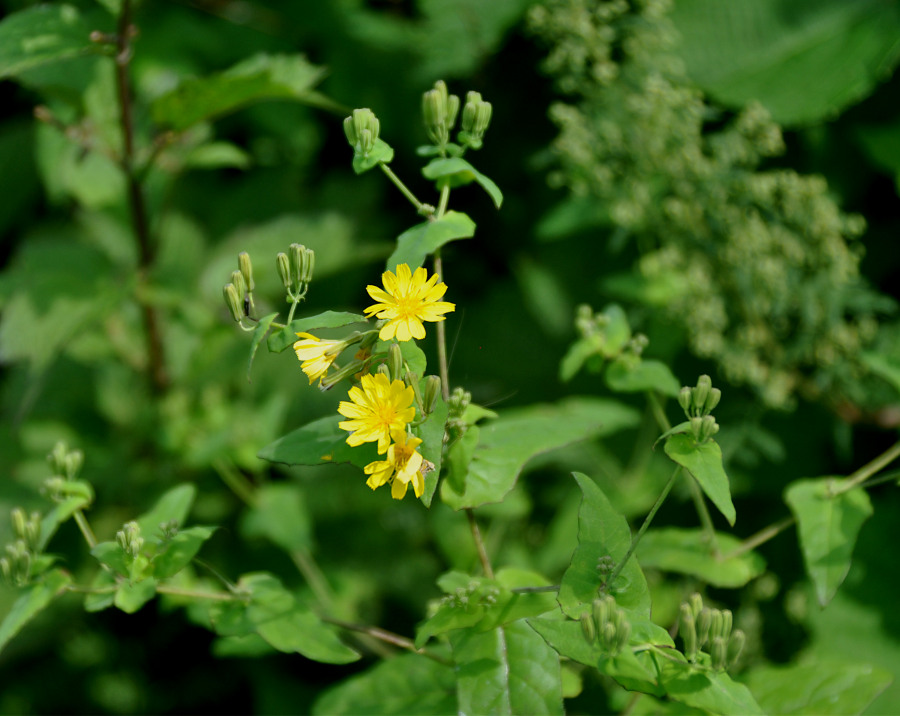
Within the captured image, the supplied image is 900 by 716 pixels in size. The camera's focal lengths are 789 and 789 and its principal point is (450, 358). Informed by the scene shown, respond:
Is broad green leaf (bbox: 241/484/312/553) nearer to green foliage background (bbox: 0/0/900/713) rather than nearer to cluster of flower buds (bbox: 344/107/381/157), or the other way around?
green foliage background (bbox: 0/0/900/713)

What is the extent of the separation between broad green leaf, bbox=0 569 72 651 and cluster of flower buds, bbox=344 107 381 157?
80 cm

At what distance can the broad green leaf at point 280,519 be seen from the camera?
6.47ft

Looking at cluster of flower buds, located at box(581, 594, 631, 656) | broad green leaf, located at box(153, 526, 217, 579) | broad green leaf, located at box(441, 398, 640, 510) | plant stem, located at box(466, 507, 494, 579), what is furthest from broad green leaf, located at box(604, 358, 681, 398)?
broad green leaf, located at box(153, 526, 217, 579)

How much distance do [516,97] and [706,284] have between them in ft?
3.46

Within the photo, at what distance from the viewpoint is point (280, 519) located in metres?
2.01

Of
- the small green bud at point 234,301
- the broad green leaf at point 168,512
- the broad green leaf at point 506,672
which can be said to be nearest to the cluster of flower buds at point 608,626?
the broad green leaf at point 506,672

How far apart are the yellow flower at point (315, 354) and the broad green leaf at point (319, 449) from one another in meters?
0.13

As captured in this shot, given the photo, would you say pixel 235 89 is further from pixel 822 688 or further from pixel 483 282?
pixel 822 688

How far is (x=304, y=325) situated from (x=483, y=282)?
1.79m

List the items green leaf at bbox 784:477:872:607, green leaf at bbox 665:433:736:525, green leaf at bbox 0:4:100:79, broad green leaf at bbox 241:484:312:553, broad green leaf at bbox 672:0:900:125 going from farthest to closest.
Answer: broad green leaf at bbox 672:0:900:125, broad green leaf at bbox 241:484:312:553, green leaf at bbox 0:4:100:79, green leaf at bbox 784:477:872:607, green leaf at bbox 665:433:736:525

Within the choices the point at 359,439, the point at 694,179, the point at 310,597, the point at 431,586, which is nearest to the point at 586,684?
the point at 431,586

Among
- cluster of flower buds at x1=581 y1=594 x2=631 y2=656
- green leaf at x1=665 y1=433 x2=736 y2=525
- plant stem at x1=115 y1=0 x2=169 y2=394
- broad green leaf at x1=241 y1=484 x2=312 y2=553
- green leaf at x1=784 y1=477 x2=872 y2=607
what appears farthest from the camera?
broad green leaf at x1=241 y1=484 x2=312 y2=553

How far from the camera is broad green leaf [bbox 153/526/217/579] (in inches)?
46.5

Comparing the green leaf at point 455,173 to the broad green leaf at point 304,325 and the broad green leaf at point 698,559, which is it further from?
the broad green leaf at point 698,559
